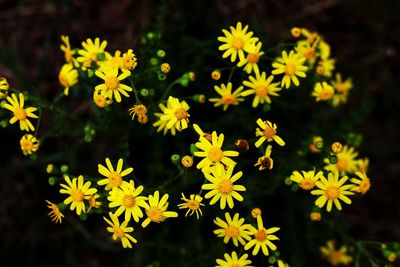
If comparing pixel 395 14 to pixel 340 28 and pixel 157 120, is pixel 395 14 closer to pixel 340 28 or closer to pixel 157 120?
pixel 340 28

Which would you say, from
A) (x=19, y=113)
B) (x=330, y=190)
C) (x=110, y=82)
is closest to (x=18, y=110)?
(x=19, y=113)

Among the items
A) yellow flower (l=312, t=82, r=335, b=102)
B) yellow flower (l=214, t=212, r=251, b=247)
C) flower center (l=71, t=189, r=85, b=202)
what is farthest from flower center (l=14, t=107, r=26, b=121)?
yellow flower (l=312, t=82, r=335, b=102)

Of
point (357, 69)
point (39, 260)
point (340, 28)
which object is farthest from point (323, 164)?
point (39, 260)

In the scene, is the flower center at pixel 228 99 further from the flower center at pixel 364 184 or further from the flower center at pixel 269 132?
the flower center at pixel 364 184

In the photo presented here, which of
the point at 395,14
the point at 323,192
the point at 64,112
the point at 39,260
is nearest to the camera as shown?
the point at 323,192

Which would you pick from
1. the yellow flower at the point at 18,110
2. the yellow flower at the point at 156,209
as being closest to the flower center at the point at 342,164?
the yellow flower at the point at 156,209

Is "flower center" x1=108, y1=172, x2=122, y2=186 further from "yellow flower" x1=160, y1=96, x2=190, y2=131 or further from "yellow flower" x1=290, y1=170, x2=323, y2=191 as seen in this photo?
"yellow flower" x1=290, y1=170, x2=323, y2=191
